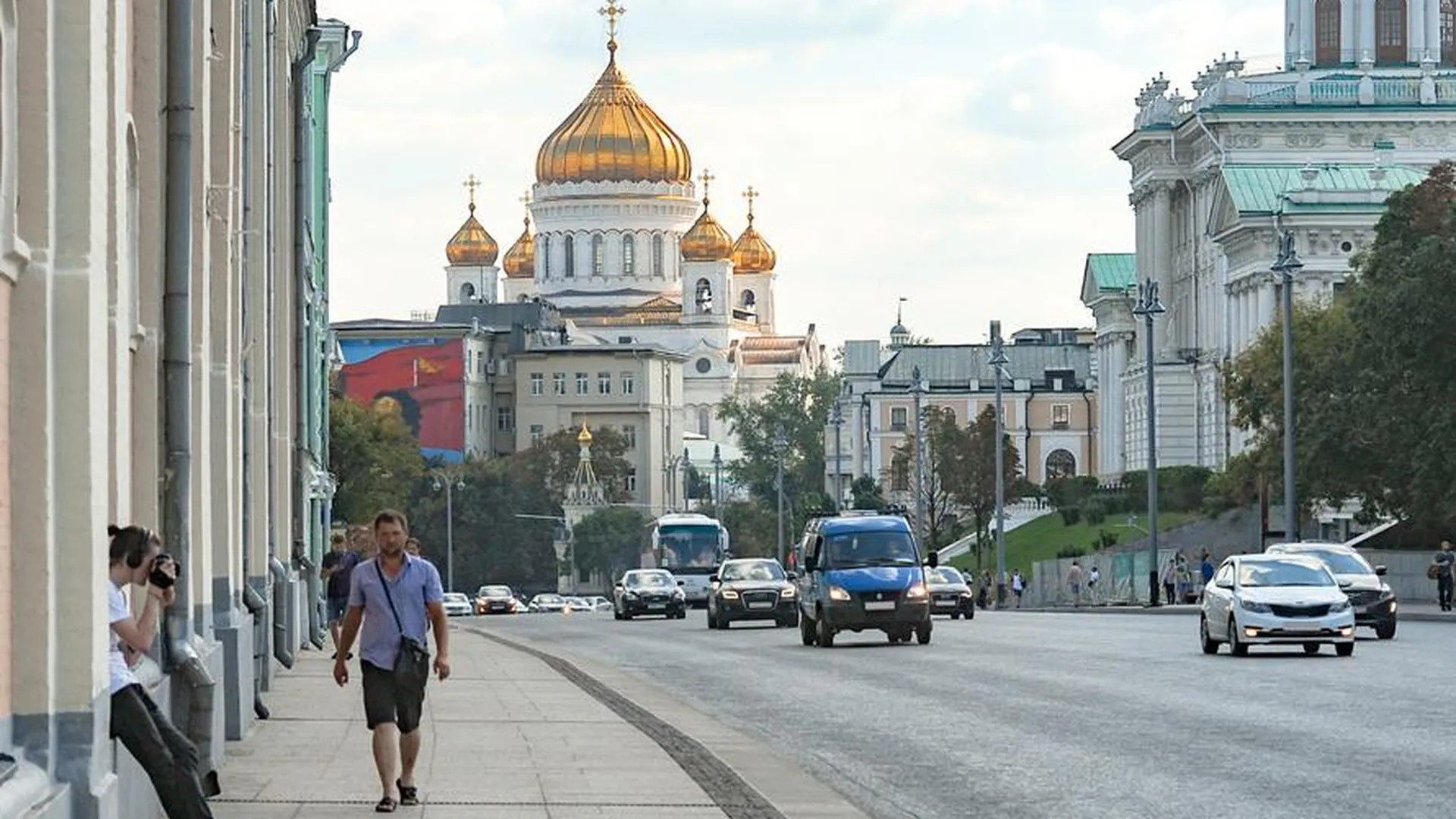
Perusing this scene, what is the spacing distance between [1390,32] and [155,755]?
13756 cm

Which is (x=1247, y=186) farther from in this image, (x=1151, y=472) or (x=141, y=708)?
(x=141, y=708)

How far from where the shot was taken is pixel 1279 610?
39875 mm

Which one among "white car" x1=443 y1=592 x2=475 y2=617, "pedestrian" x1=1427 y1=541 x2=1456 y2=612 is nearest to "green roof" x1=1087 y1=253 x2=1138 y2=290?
"white car" x1=443 y1=592 x2=475 y2=617

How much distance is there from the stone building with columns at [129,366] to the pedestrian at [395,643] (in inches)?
36.7

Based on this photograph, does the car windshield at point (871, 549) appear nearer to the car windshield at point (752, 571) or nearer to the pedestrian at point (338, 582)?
the pedestrian at point (338, 582)

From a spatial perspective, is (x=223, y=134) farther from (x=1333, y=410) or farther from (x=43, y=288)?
(x=1333, y=410)

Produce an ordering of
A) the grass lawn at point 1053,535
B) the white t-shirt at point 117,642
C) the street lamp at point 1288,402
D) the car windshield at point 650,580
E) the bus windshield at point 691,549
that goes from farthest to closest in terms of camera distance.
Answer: the grass lawn at point 1053,535 → the bus windshield at point 691,549 → the car windshield at point 650,580 → the street lamp at point 1288,402 → the white t-shirt at point 117,642

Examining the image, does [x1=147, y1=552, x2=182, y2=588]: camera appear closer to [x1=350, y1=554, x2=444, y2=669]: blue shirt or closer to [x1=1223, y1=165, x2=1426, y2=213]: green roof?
[x1=350, y1=554, x2=444, y2=669]: blue shirt

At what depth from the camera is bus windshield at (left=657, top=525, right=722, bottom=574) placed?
323 ft

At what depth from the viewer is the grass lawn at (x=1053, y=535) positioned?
111m

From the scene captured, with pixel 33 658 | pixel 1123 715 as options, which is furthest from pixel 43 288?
pixel 1123 715

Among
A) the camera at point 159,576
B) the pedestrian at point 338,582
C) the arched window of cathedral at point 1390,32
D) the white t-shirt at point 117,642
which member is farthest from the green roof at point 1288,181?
the white t-shirt at point 117,642

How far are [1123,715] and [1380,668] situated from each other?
882 cm

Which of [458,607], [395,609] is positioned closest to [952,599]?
[395,609]
